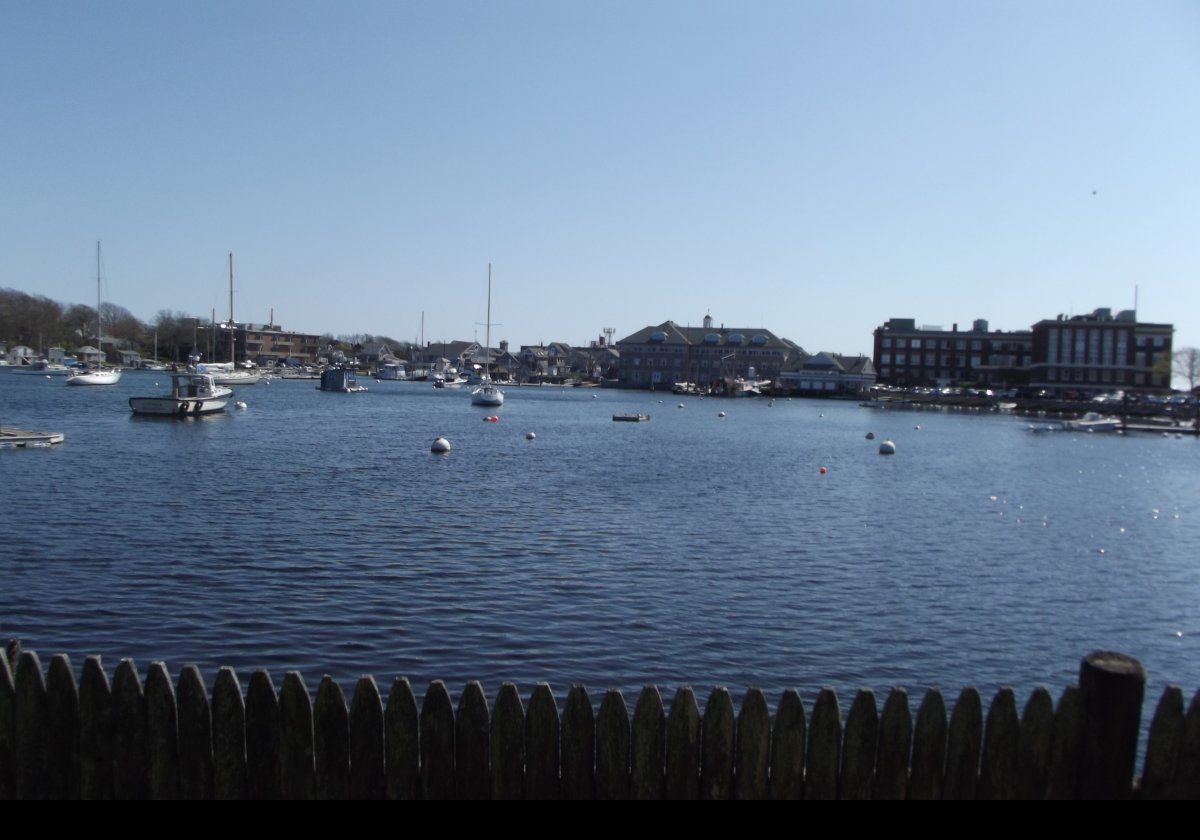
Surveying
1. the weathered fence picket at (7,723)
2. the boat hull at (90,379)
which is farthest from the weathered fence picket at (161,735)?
the boat hull at (90,379)

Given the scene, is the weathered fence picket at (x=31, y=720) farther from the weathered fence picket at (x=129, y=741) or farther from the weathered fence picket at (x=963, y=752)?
the weathered fence picket at (x=963, y=752)

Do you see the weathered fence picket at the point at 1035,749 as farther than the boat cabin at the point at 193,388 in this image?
No

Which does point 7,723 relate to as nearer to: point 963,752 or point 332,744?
point 332,744

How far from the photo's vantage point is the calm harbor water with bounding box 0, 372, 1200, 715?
696 inches

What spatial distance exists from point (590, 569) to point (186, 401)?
205ft

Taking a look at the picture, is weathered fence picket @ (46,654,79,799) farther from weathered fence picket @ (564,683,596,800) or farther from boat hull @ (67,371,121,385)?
boat hull @ (67,371,121,385)

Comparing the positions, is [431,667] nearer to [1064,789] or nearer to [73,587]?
[73,587]

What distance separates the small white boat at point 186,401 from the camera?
79125 mm

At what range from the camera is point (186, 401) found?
3120 inches

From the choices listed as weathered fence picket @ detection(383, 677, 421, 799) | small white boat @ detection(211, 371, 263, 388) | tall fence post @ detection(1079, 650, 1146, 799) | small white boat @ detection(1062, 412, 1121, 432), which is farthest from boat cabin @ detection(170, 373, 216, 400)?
small white boat @ detection(1062, 412, 1121, 432)

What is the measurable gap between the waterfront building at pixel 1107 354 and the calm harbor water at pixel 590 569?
469 ft

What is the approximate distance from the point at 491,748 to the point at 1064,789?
3.92 meters

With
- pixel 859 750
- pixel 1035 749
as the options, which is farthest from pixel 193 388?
pixel 1035 749

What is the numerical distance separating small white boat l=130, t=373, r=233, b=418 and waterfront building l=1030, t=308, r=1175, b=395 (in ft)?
500
